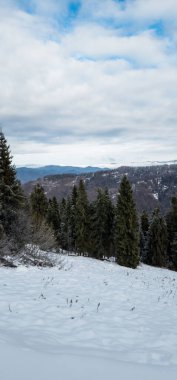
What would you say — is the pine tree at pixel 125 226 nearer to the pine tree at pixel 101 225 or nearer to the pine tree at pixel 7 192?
the pine tree at pixel 101 225

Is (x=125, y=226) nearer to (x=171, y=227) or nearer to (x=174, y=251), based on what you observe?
(x=174, y=251)

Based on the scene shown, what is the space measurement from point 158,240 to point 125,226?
14.3 m

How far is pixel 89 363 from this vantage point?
5.03 meters

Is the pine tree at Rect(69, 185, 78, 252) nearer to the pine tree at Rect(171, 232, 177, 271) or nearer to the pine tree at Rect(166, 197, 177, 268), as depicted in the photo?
the pine tree at Rect(166, 197, 177, 268)

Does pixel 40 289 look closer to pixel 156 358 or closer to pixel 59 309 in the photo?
pixel 59 309

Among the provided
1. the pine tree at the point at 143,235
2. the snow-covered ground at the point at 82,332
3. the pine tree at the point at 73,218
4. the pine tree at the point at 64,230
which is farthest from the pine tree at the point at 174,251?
the snow-covered ground at the point at 82,332

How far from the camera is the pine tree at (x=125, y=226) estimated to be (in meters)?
41.4

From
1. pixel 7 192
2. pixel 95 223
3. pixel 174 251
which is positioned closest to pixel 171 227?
pixel 174 251

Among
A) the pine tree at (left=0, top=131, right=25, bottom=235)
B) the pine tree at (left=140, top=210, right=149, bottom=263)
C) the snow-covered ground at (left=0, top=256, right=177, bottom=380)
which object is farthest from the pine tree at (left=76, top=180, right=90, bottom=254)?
the snow-covered ground at (left=0, top=256, right=177, bottom=380)

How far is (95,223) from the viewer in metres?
49.5

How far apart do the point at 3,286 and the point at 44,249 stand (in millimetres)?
12642

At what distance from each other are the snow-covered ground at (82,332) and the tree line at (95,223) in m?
11.3

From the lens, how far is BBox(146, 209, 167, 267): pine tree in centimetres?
5412

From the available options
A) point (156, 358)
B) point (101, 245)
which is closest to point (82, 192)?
point (101, 245)
